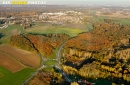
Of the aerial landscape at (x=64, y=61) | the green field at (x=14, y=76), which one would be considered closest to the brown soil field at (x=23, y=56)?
the aerial landscape at (x=64, y=61)

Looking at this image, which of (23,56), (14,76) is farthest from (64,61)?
(14,76)

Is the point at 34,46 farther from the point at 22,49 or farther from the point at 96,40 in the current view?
the point at 96,40

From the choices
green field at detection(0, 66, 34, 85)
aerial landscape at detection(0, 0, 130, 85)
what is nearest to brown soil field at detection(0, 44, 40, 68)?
aerial landscape at detection(0, 0, 130, 85)

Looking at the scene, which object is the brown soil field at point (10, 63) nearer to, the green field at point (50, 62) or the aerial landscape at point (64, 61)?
the aerial landscape at point (64, 61)

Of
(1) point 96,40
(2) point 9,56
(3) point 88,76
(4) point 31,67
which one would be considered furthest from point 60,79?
(1) point 96,40

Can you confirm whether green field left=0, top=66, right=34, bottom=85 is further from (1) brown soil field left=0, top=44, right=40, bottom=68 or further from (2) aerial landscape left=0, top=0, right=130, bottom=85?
(1) brown soil field left=0, top=44, right=40, bottom=68

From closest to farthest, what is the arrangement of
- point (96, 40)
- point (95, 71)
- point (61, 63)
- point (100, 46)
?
1. point (95, 71)
2. point (61, 63)
3. point (100, 46)
4. point (96, 40)
